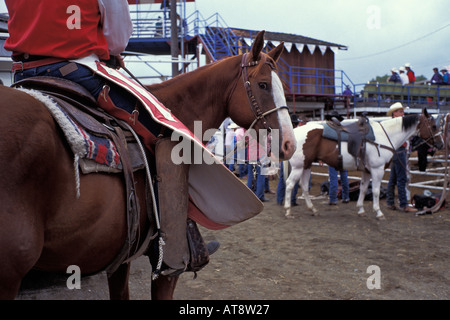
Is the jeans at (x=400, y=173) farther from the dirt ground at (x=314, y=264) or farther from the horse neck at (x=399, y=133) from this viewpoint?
the dirt ground at (x=314, y=264)

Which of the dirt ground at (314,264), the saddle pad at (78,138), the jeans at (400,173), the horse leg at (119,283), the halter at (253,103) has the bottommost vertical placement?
the dirt ground at (314,264)

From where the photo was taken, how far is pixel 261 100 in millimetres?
2338

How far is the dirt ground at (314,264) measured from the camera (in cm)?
364

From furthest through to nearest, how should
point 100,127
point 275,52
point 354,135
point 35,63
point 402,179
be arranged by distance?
point 402,179 → point 354,135 → point 275,52 → point 35,63 → point 100,127

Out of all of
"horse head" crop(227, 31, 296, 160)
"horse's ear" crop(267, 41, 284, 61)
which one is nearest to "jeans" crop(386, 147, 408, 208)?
"horse's ear" crop(267, 41, 284, 61)

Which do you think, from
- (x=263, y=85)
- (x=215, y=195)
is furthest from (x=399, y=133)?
(x=215, y=195)

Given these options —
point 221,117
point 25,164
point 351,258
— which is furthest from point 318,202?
point 25,164

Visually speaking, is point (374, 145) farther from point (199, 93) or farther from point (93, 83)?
point (93, 83)

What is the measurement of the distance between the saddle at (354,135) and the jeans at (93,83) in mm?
6322

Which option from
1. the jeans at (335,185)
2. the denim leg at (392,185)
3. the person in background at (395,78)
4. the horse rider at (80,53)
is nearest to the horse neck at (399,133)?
the denim leg at (392,185)

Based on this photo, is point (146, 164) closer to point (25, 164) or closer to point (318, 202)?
point (25, 164)

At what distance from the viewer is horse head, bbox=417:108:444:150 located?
7.63 meters

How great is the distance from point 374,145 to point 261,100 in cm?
594

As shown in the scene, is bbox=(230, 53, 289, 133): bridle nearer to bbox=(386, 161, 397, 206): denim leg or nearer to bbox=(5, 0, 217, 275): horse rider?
bbox=(5, 0, 217, 275): horse rider
